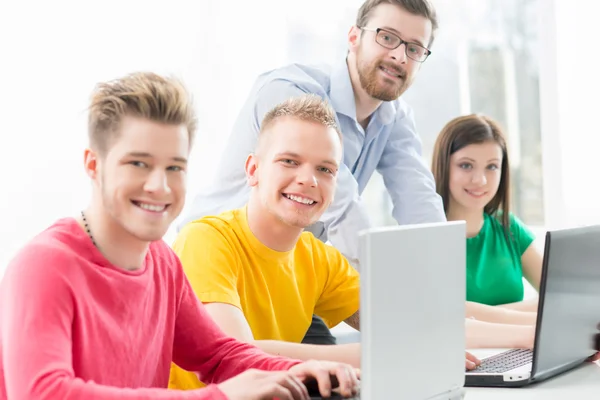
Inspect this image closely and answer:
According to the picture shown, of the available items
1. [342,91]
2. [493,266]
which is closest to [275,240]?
[342,91]

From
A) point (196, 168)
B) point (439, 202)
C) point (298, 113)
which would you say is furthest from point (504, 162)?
point (196, 168)

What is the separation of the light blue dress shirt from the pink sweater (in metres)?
0.73

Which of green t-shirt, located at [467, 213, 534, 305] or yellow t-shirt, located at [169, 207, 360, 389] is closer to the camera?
yellow t-shirt, located at [169, 207, 360, 389]

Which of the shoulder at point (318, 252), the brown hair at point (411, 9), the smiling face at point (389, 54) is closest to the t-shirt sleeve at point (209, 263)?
the shoulder at point (318, 252)

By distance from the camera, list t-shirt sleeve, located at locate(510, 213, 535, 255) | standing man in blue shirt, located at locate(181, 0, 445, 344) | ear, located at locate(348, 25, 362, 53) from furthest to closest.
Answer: t-shirt sleeve, located at locate(510, 213, 535, 255), ear, located at locate(348, 25, 362, 53), standing man in blue shirt, located at locate(181, 0, 445, 344)

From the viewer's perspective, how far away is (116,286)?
1.18m

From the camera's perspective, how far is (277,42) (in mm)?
3625

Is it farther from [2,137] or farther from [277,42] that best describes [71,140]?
[277,42]

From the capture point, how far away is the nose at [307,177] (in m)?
1.61

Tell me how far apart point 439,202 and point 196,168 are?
123cm

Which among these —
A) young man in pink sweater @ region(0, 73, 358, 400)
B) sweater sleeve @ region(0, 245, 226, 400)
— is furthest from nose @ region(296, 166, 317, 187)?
sweater sleeve @ region(0, 245, 226, 400)

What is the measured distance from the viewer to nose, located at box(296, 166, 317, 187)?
63.3 inches

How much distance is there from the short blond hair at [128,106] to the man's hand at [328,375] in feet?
1.31

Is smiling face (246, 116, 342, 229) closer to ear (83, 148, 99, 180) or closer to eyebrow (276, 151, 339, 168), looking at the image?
eyebrow (276, 151, 339, 168)
